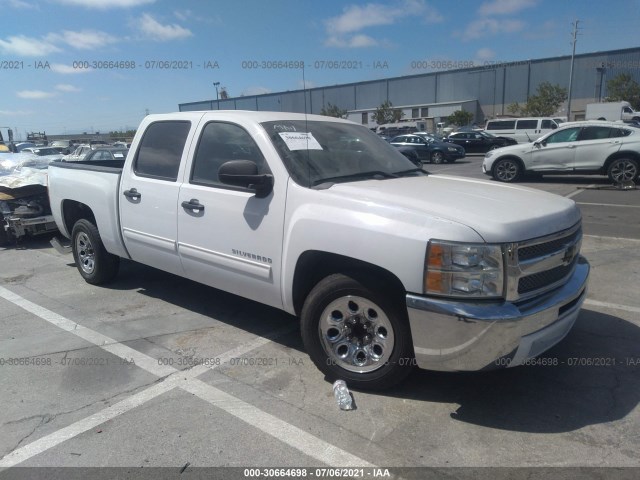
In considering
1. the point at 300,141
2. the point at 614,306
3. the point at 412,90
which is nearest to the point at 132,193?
the point at 300,141

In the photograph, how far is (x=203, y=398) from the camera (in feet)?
11.1

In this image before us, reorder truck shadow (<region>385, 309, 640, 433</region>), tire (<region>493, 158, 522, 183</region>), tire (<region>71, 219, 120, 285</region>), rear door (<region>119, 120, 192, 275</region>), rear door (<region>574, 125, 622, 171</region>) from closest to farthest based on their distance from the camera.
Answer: truck shadow (<region>385, 309, 640, 433</region>) → rear door (<region>119, 120, 192, 275</region>) → tire (<region>71, 219, 120, 285</region>) → rear door (<region>574, 125, 622, 171</region>) → tire (<region>493, 158, 522, 183</region>)

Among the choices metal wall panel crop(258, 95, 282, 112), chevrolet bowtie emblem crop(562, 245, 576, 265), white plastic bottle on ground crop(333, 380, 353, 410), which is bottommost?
white plastic bottle on ground crop(333, 380, 353, 410)

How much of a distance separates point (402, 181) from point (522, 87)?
7701cm

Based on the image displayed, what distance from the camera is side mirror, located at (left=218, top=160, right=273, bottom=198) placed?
3506 mm

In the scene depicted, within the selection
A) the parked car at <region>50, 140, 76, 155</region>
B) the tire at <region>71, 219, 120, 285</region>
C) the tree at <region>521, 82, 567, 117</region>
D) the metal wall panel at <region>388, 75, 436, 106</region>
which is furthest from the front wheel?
the metal wall panel at <region>388, 75, 436, 106</region>

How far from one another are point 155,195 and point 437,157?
22519 mm

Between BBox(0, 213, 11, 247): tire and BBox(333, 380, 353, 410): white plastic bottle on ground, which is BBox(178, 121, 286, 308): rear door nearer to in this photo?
BBox(333, 380, 353, 410): white plastic bottle on ground

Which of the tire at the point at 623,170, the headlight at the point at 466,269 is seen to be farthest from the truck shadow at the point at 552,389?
the tire at the point at 623,170

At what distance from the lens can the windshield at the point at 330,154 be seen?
12.2 feet

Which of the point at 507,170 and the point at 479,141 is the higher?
the point at 479,141

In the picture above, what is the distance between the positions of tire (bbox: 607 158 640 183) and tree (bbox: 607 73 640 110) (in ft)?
154

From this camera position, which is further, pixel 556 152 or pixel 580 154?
pixel 556 152

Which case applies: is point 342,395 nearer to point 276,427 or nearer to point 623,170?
point 276,427
